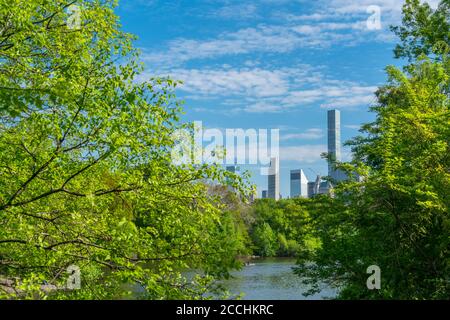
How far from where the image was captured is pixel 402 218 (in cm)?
1351

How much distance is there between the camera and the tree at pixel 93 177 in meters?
8.36

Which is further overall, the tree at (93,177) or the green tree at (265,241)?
the green tree at (265,241)

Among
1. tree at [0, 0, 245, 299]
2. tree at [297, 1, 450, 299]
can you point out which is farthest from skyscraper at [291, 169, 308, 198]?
tree at [0, 0, 245, 299]

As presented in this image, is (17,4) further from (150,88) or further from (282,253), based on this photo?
(282,253)

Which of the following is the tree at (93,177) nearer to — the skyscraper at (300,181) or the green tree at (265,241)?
the skyscraper at (300,181)

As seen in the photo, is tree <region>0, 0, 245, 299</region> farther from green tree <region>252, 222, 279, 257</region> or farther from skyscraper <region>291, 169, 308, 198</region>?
green tree <region>252, 222, 279, 257</region>

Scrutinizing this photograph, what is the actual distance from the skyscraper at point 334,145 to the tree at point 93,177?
346 inches

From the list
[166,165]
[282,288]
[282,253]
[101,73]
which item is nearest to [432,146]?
[166,165]

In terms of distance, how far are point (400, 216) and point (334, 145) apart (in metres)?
12.0

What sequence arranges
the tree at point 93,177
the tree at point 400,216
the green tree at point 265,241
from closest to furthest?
the tree at point 93,177 → the tree at point 400,216 → the green tree at point 265,241

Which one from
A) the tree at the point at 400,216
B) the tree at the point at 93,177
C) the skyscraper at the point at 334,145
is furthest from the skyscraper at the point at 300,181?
the tree at the point at 93,177

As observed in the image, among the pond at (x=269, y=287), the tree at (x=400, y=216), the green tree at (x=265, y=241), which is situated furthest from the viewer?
the green tree at (x=265, y=241)

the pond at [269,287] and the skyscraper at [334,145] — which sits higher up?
the skyscraper at [334,145]

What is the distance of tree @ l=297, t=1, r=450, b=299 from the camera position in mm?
13023
